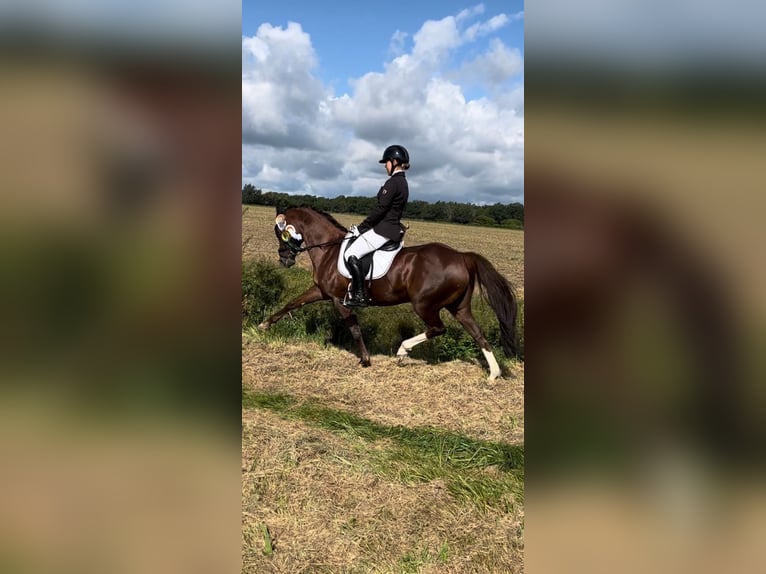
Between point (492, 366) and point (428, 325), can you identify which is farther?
point (428, 325)

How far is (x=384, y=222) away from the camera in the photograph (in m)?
6.90

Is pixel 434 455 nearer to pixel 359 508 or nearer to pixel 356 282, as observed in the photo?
pixel 359 508

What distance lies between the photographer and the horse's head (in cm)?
768

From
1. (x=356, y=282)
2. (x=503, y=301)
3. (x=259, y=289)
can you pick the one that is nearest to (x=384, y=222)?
(x=356, y=282)

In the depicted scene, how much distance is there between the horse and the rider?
0.72ft

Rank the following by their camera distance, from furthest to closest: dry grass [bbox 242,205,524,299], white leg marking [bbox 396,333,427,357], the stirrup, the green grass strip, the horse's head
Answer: dry grass [bbox 242,205,524,299], the horse's head, white leg marking [bbox 396,333,427,357], the stirrup, the green grass strip

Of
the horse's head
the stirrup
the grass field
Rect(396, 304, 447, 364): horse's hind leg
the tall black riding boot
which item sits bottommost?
the grass field

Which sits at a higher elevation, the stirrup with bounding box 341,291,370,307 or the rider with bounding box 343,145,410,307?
the rider with bounding box 343,145,410,307

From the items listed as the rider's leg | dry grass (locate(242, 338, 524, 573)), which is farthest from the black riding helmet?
dry grass (locate(242, 338, 524, 573))

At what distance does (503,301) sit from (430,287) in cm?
103

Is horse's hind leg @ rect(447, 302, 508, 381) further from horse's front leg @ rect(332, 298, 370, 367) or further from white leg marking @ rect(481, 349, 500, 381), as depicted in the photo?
horse's front leg @ rect(332, 298, 370, 367)
